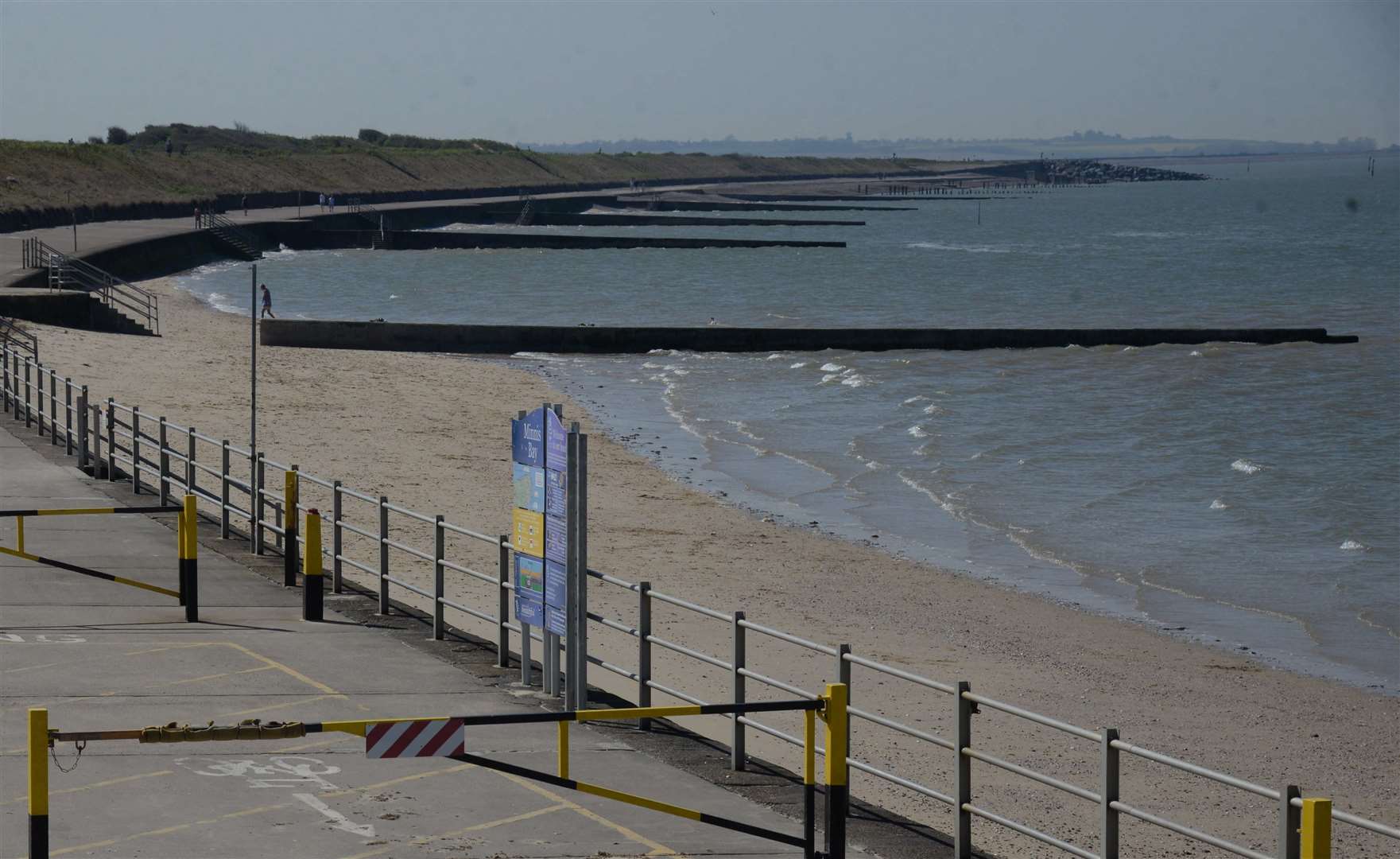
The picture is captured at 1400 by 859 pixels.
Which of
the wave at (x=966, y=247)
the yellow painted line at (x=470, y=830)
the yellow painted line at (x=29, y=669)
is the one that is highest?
the wave at (x=966, y=247)

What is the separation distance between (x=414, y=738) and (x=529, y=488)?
397 cm

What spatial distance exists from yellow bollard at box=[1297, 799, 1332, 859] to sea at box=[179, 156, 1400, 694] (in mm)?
13007

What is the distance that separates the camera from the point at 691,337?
172 ft

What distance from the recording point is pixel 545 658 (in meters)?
11.5

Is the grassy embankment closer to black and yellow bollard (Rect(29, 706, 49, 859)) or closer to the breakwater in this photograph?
the breakwater

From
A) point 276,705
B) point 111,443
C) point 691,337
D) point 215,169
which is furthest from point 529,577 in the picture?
point 215,169

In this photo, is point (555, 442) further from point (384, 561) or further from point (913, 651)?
point (913, 651)

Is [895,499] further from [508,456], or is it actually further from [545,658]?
[545,658]

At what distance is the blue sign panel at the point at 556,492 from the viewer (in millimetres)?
10269

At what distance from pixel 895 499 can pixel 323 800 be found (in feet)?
67.3

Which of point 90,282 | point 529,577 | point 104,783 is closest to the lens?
point 104,783

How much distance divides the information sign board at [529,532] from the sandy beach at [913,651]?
332 cm

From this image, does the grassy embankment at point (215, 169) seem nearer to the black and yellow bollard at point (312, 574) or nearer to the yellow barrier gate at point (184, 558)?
the yellow barrier gate at point (184, 558)

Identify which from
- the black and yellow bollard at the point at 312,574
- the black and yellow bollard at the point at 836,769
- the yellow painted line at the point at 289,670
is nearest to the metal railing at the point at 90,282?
the black and yellow bollard at the point at 312,574
